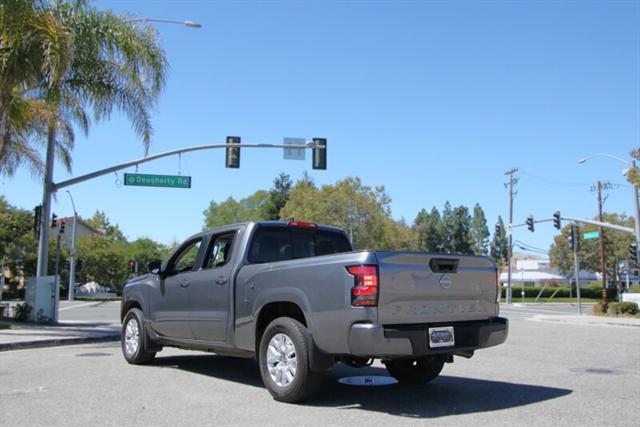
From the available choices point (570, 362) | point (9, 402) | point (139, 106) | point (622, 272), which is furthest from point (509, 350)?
point (622, 272)

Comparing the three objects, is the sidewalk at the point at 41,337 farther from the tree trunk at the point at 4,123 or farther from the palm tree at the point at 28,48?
the palm tree at the point at 28,48

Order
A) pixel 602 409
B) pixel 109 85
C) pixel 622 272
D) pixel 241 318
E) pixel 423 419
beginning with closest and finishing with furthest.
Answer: pixel 423 419 → pixel 602 409 → pixel 241 318 → pixel 109 85 → pixel 622 272

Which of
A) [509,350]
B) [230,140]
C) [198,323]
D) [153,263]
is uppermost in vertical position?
[230,140]

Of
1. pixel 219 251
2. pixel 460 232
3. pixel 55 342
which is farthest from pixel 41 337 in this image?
pixel 460 232

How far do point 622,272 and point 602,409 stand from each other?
243 ft

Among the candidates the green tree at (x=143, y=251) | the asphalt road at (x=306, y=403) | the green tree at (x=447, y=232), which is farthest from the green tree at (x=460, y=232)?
the asphalt road at (x=306, y=403)

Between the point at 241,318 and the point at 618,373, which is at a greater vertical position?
the point at 241,318

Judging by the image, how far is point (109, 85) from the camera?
17906mm

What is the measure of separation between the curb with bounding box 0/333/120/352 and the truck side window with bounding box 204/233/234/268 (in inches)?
258

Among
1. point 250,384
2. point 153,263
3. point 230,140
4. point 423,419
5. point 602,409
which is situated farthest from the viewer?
point 230,140

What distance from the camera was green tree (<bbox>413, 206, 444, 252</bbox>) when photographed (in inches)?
4448

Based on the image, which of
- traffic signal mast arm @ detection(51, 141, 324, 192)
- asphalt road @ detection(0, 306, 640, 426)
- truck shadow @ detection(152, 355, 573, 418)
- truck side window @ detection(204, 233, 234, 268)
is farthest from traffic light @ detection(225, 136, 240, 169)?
truck side window @ detection(204, 233, 234, 268)

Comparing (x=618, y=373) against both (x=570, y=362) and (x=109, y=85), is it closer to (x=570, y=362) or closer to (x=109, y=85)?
(x=570, y=362)

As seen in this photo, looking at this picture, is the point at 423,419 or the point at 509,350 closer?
the point at 423,419
